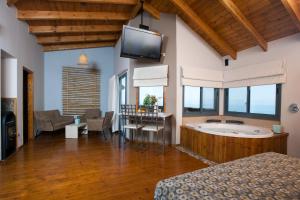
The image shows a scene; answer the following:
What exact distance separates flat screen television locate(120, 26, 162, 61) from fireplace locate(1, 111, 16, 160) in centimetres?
267

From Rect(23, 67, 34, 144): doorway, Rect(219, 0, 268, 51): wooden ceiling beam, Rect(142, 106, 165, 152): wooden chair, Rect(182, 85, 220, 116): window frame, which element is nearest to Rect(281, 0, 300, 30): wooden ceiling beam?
Rect(219, 0, 268, 51): wooden ceiling beam

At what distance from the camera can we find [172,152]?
12.6ft

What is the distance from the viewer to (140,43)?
4047mm

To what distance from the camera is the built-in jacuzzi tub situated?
120 inches

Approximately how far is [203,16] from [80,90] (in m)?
5.11

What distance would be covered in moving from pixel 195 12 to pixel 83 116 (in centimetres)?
517

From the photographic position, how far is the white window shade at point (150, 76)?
4453mm

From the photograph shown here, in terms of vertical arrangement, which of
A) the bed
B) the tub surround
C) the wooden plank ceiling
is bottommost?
the bed

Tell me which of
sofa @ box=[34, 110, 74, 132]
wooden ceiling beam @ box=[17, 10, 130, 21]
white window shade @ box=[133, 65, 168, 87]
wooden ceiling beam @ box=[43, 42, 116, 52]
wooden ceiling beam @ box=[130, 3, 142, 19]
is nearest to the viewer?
wooden ceiling beam @ box=[17, 10, 130, 21]

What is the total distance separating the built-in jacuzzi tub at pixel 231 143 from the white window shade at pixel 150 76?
142 cm

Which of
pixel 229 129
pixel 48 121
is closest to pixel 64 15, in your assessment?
pixel 48 121

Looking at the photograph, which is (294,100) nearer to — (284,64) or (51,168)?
(284,64)

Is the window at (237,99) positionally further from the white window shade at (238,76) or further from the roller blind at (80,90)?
the roller blind at (80,90)

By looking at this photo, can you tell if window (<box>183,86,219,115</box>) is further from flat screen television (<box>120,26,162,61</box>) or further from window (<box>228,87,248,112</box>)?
flat screen television (<box>120,26,162,61</box>)
